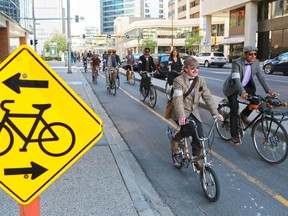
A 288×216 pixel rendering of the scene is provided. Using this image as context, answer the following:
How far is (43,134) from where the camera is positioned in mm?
2027

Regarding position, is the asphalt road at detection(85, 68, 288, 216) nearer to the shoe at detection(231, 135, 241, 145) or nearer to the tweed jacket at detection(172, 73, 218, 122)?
the shoe at detection(231, 135, 241, 145)

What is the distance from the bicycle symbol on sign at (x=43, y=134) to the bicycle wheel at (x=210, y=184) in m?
2.37

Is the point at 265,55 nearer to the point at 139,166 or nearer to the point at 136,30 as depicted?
the point at 139,166

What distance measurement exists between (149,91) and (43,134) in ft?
30.5

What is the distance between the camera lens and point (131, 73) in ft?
61.8

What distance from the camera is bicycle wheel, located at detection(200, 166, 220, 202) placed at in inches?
158

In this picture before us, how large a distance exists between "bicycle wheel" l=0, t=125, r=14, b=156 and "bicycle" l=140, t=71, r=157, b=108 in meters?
8.98

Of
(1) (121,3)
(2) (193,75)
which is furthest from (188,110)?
(1) (121,3)

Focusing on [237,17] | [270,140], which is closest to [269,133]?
[270,140]

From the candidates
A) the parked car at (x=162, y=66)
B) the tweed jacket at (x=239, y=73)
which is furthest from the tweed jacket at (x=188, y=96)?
the parked car at (x=162, y=66)

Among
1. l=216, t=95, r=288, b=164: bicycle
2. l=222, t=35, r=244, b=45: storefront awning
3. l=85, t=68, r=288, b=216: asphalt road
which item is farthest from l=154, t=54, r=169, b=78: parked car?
l=222, t=35, r=244, b=45: storefront awning

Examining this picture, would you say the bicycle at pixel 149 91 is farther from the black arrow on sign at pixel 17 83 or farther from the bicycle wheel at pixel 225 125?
the black arrow on sign at pixel 17 83

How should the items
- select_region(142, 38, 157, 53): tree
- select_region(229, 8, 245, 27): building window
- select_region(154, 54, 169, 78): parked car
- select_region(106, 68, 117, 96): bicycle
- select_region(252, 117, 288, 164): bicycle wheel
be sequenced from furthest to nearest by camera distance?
1. select_region(142, 38, 157, 53): tree
2. select_region(229, 8, 245, 27): building window
3. select_region(154, 54, 169, 78): parked car
4. select_region(106, 68, 117, 96): bicycle
5. select_region(252, 117, 288, 164): bicycle wheel

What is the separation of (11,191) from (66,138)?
17.6 inches
